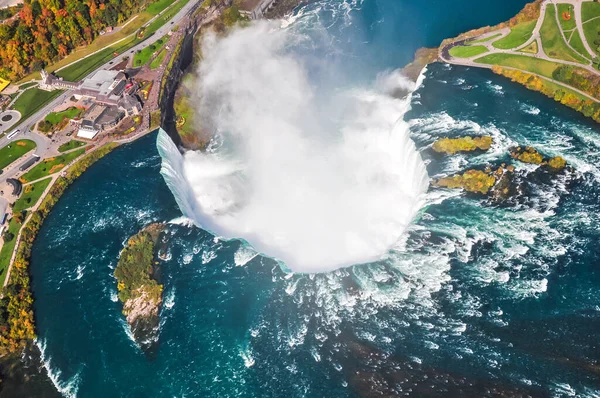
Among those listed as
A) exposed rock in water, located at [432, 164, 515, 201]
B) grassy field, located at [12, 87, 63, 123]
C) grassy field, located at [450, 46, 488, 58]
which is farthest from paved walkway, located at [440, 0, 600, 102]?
grassy field, located at [12, 87, 63, 123]

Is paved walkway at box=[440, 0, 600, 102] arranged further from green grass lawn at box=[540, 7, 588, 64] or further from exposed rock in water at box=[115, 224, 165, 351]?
exposed rock in water at box=[115, 224, 165, 351]

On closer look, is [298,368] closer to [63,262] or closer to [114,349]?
[114,349]

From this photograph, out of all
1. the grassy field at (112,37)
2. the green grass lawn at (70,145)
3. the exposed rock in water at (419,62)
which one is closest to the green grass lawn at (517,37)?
the exposed rock in water at (419,62)

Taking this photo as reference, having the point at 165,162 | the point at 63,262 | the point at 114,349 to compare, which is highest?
the point at 165,162

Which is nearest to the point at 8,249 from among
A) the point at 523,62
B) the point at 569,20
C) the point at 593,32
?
the point at 523,62

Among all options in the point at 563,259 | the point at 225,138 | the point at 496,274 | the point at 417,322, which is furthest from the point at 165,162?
the point at 563,259

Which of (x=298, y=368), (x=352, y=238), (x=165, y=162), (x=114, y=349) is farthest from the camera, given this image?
(x=165, y=162)

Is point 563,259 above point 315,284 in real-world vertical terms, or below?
below
